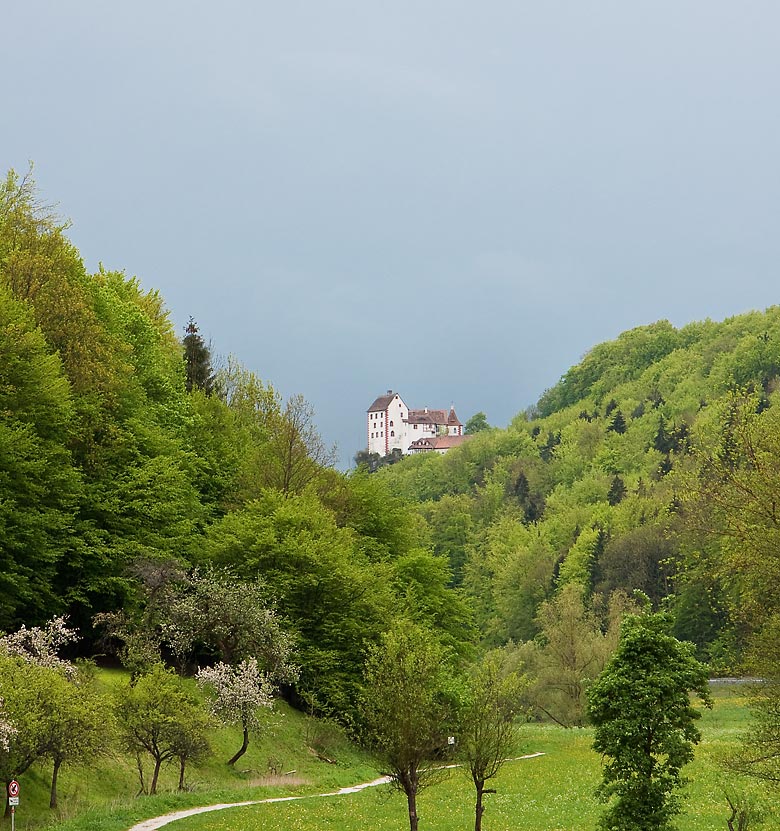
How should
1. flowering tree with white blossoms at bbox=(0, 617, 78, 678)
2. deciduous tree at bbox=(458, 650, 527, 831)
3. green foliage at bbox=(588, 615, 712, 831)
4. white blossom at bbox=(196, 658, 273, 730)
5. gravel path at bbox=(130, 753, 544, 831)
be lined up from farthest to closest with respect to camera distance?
white blossom at bbox=(196, 658, 273, 730)
flowering tree with white blossoms at bbox=(0, 617, 78, 678)
gravel path at bbox=(130, 753, 544, 831)
deciduous tree at bbox=(458, 650, 527, 831)
green foliage at bbox=(588, 615, 712, 831)

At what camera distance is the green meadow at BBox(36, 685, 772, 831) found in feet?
112

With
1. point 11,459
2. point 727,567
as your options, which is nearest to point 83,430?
point 11,459

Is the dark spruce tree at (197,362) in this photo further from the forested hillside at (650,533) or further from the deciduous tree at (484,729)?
the deciduous tree at (484,729)

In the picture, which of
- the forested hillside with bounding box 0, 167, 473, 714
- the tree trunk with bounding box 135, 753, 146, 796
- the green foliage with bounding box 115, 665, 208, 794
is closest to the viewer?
the green foliage with bounding box 115, 665, 208, 794

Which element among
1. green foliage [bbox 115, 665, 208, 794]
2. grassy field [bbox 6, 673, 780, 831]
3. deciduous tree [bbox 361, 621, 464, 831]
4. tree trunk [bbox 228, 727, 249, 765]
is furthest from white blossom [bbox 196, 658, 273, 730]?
deciduous tree [bbox 361, 621, 464, 831]

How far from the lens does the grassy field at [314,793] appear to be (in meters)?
34.1

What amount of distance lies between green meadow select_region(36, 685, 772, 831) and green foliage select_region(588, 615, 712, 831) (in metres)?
2.79

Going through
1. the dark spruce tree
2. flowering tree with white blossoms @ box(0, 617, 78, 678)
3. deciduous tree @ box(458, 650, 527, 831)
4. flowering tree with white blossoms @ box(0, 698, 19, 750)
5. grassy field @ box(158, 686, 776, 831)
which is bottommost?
grassy field @ box(158, 686, 776, 831)

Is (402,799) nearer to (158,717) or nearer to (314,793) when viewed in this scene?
(314,793)

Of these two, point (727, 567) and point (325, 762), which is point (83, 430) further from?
point (727, 567)

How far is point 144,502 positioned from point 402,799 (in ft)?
62.1

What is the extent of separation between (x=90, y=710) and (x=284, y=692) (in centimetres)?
2967

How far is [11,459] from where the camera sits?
4409cm

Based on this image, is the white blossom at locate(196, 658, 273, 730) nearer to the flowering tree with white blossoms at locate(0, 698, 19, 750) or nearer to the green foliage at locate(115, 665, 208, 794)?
the green foliage at locate(115, 665, 208, 794)
